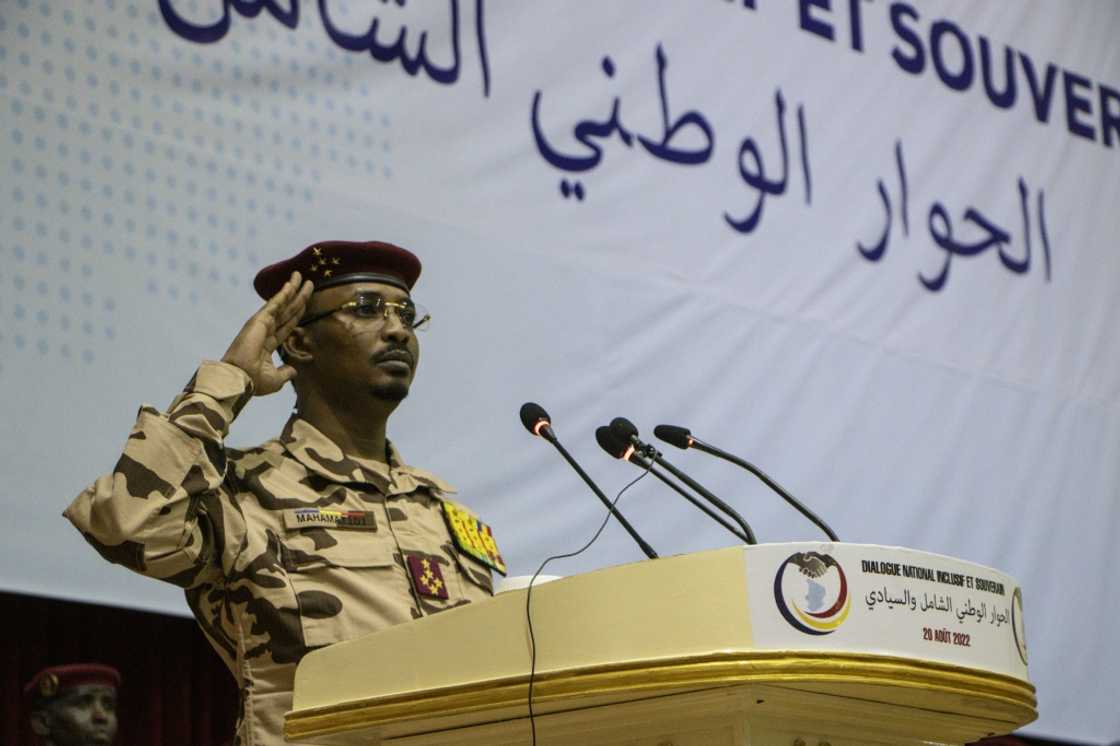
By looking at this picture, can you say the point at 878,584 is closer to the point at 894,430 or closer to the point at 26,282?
the point at 26,282

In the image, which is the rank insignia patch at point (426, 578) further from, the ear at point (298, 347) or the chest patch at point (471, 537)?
the ear at point (298, 347)

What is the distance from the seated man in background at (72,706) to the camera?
10.2 ft

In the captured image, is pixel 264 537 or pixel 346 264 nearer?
pixel 264 537

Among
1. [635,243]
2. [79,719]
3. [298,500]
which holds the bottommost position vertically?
[79,719]

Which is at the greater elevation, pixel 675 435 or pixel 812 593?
pixel 675 435

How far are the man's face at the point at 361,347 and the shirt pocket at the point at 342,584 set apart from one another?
28 cm

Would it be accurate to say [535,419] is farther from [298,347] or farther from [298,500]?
[298,347]

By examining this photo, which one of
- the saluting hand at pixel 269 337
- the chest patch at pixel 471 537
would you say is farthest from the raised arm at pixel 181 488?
the chest patch at pixel 471 537

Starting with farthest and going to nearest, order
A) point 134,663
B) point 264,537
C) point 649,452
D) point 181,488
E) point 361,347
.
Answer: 1. point 134,663
2. point 361,347
3. point 264,537
4. point 181,488
5. point 649,452

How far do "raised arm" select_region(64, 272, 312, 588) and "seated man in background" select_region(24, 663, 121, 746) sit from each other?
744 millimetres

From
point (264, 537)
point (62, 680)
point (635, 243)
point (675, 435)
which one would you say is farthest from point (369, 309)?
point (635, 243)

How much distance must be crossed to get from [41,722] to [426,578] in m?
0.93

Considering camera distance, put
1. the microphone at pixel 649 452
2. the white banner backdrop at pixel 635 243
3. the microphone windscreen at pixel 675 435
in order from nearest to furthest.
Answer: the microphone at pixel 649 452
the microphone windscreen at pixel 675 435
the white banner backdrop at pixel 635 243

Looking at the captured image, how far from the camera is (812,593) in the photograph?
1.80 meters
